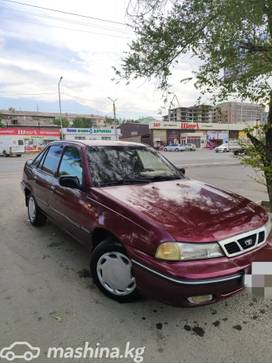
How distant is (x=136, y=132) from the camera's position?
63250 mm

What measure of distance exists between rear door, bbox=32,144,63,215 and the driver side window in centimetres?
21

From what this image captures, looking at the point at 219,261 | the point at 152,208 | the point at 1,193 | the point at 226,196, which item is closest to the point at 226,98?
the point at 226,196

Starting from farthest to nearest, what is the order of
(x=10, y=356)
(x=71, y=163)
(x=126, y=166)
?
(x=71, y=163)
(x=126, y=166)
(x=10, y=356)

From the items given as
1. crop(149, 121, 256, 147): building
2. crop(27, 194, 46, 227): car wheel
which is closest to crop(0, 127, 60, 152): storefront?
crop(149, 121, 256, 147): building

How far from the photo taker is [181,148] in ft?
168

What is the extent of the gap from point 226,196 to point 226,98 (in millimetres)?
3009

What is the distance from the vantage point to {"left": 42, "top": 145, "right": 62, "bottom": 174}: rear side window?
14.3 feet

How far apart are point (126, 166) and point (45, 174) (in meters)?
1.53

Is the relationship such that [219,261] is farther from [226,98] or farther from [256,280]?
[226,98]

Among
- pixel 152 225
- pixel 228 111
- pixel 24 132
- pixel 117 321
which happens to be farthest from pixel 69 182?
pixel 24 132

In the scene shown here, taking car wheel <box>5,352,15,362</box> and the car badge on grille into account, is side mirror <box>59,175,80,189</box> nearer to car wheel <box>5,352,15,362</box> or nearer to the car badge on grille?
car wheel <box>5,352,15,362</box>

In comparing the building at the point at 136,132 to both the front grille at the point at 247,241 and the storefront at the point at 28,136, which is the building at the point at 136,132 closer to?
the storefront at the point at 28,136

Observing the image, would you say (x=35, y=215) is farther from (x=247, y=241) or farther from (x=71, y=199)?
(x=247, y=241)

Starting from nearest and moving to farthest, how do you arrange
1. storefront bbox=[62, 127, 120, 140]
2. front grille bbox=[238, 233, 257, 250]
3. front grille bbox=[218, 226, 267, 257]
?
front grille bbox=[218, 226, 267, 257] < front grille bbox=[238, 233, 257, 250] < storefront bbox=[62, 127, 120, 140]
